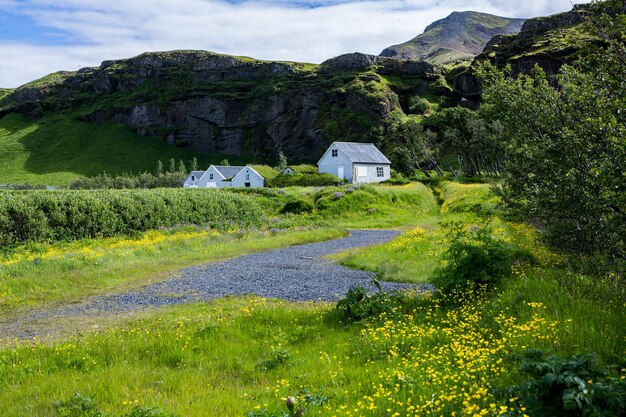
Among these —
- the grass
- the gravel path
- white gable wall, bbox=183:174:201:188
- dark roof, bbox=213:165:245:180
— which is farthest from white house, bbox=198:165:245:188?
the gravel path

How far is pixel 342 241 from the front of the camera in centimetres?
3344

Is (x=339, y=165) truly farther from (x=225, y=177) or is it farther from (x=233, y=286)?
(x=233, y=286)

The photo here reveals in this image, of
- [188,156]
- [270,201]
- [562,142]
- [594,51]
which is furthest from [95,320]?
[188,156]

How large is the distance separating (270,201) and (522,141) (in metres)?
42.4

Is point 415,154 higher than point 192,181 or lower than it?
higher

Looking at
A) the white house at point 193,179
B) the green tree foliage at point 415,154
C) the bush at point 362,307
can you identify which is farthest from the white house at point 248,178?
the bush at point 362,307

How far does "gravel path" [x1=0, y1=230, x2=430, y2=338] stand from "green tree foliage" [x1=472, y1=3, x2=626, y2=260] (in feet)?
21.9

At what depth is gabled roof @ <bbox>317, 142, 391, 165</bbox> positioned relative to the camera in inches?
3685

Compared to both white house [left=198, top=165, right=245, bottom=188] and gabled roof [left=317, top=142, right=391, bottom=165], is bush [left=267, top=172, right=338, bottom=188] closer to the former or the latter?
gabled roof [left=317, top=142, right=391, bottom=165]

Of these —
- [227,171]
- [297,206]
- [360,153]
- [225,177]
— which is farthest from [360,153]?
[297,206]

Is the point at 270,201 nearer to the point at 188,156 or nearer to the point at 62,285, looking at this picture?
the point at 62,285

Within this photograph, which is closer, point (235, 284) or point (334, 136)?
point (235, 284)

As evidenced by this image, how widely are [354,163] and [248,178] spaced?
26383 millimetres

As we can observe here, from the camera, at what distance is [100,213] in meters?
30.3
